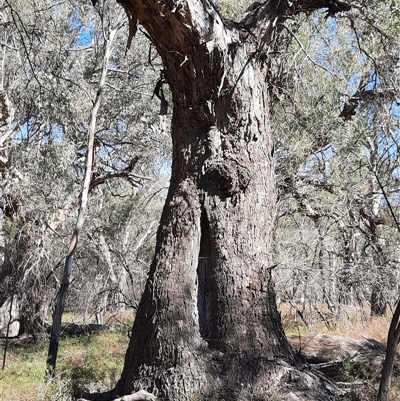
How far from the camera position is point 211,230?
4.75 metres

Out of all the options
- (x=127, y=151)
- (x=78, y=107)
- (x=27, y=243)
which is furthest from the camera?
(x=127, y=151)

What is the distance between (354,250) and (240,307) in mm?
8102

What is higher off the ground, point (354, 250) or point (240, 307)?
point (354, 250)

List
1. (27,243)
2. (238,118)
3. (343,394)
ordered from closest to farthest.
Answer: (343,394) → (238,118) → (27,243)

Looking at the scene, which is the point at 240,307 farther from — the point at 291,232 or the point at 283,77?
the point at 291,232

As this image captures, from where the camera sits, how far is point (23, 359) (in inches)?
353

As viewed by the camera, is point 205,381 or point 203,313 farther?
point 203,313

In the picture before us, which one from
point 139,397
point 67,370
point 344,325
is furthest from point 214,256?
point 344,325

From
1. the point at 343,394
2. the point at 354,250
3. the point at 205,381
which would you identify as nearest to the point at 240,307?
the point at 205,381

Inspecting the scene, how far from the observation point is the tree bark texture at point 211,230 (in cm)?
430

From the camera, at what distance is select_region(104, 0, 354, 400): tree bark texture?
4.30 meters

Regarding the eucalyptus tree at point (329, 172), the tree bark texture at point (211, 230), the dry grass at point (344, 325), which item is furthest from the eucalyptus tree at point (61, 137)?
the tree bark texture at point (211, 230)

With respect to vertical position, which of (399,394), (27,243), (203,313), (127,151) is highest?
(127,151)

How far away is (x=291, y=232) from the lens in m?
11.4
